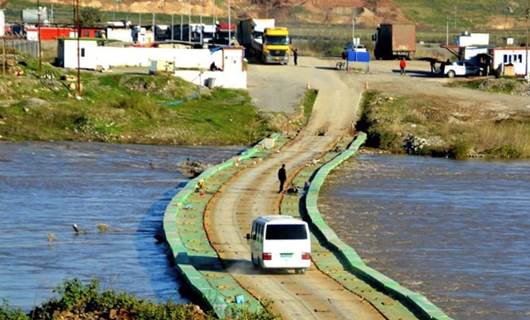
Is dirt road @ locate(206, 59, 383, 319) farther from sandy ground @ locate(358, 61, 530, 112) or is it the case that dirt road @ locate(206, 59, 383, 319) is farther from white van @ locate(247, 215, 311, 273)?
sandy ground @ locate(358, 61, 530, 112)

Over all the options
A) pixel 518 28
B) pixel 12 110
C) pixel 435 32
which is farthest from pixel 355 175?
pixel 518 28

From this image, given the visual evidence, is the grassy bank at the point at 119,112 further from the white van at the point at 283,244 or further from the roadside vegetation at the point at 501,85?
the white van at the point at 283,244

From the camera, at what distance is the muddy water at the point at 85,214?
36188mm

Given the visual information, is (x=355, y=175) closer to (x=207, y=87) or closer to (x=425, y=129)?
(x=425, y=129)

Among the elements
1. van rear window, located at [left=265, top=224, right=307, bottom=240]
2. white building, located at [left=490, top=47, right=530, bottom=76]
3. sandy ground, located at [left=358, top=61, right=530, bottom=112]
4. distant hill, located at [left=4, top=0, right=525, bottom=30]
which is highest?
distant hill, located at [left=4, top=0, right=525, bottom=30]

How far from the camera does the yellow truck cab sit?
10031cm

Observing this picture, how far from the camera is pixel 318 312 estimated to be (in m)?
31.4

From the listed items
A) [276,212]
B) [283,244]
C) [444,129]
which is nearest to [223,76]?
[444,129]

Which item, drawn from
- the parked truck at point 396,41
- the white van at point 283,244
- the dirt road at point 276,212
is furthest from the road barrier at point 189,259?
the parked truck at point 396,41

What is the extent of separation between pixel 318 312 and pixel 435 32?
461 feet

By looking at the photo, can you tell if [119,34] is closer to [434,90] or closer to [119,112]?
[434,90]

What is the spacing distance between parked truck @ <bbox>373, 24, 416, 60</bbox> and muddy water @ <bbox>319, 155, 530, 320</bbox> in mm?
41790

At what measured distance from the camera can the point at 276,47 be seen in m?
100

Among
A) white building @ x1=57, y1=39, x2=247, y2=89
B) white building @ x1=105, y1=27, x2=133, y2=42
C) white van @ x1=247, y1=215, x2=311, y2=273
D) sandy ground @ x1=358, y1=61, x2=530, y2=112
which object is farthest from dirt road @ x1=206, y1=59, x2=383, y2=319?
white building @ x1=105, y1=27, x2=133, y2=42
